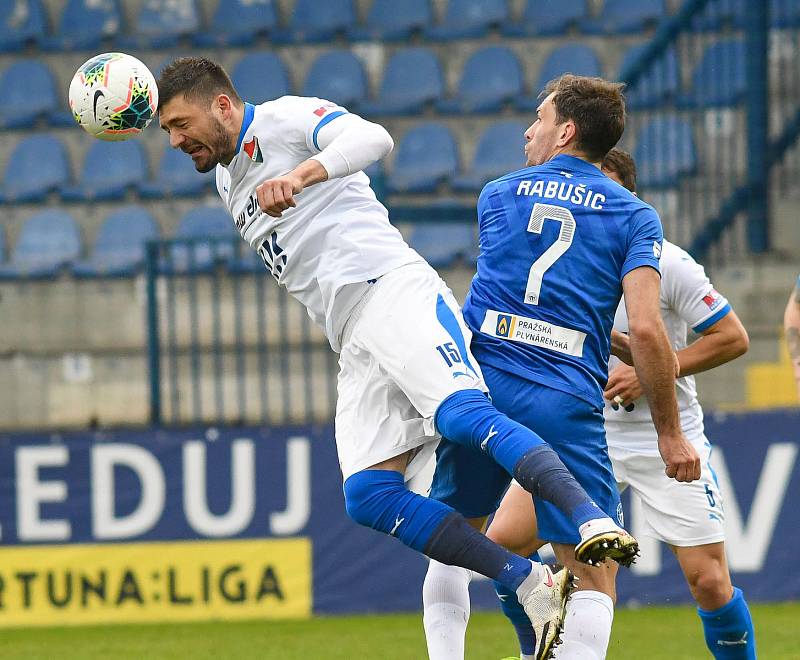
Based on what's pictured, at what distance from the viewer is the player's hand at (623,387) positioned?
5.30 metres

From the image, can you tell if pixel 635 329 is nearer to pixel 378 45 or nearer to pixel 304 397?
pixel 304 397

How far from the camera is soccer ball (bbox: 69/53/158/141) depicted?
4824 mm

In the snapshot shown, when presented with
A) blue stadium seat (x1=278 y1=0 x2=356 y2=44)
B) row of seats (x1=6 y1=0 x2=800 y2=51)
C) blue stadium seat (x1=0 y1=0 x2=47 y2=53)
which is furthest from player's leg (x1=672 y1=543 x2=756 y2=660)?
blue stadium seat (x1=0 y1=0 x2=47 y2=53)

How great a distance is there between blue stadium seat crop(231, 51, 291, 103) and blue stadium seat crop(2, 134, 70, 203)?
1676 millimetres

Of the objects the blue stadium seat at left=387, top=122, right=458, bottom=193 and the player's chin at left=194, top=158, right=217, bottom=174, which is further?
the blue stadium seat at left=387, top=122, right=458, bottom=193

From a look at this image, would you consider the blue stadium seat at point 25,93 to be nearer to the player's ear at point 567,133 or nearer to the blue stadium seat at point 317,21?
the blue stadium seat at point 317,21

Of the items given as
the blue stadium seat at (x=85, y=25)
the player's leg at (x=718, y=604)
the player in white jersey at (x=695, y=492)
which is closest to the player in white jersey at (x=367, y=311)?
the player in white jersey at (x=695, y=492)

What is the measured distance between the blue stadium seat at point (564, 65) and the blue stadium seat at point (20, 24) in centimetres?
460

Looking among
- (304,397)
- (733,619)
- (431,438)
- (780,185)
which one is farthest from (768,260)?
(431,438)

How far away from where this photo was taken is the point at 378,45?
1284 cm

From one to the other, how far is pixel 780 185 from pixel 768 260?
2.54 ft

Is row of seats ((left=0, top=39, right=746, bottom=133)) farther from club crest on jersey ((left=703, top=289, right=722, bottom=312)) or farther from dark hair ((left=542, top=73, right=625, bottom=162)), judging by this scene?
dark hair ((left=542, top=73, right=625, bottom=162))

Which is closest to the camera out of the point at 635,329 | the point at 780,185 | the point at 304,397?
the point at 635,329

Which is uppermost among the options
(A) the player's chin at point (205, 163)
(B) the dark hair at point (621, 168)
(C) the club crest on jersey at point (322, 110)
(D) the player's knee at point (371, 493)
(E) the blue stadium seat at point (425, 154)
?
(C) the club crest on jersey at point (322, 110)
